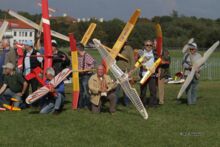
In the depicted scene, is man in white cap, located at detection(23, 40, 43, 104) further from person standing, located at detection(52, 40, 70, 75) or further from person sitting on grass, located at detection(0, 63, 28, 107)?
person standing, located at detection(52, 40, 70, 75)

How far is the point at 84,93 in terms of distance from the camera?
11.1 m

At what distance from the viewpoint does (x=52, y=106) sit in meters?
10.2

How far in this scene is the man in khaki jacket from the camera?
10.2m

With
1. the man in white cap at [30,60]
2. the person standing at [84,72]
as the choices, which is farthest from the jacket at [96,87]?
the man in white cap at [30,60]

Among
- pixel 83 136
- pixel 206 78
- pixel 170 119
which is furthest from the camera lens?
pixel 206 78

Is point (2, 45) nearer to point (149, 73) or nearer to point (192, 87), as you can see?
point (149, 73)

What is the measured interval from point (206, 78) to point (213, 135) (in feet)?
49.1

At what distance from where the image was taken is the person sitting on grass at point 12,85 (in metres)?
10.8

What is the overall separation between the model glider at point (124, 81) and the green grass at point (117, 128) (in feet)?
0.86

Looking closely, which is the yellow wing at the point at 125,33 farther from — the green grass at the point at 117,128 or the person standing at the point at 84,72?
the green grass at the point at 117,128

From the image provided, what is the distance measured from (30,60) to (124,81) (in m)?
2.65

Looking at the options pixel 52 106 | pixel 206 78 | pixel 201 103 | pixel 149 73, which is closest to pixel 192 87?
pixel 201 103

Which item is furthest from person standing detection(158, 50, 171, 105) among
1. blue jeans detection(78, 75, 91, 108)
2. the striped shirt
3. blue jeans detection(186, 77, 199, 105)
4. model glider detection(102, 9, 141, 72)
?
blue jeans detection(78, 75, 91, 108)

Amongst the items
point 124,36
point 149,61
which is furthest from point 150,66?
point 124,36
